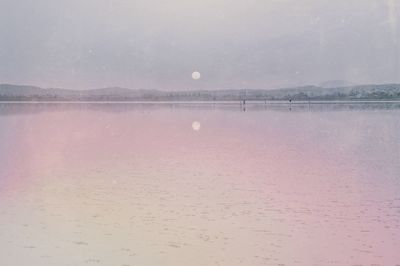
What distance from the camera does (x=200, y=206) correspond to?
17.3 m

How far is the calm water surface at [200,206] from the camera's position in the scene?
12453 millimetres

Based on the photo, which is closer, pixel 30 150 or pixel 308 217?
pixel 308 217

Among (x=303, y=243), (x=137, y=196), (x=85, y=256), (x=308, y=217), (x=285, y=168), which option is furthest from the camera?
(x=285, y=168)

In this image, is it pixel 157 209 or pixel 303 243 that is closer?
pixel 303 243

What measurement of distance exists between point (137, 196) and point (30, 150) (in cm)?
1682

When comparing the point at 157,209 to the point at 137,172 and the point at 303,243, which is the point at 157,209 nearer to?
the point at 303,243

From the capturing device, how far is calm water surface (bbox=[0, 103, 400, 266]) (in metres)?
12.5

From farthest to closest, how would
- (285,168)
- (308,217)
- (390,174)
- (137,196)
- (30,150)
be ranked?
(30,150), (285,168), (390,174), (137,196), (308,217)

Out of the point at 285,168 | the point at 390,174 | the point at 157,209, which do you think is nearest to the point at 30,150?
the point at 285,168

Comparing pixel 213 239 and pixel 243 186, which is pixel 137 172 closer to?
pixel 243 186

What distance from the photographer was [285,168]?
25312 mm

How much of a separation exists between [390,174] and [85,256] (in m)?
15.5

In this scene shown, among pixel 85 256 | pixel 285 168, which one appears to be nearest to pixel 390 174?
pixel 285 168

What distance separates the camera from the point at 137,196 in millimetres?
18828
